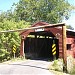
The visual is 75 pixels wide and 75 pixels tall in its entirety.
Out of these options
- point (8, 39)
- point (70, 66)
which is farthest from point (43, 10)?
point (70, 66)

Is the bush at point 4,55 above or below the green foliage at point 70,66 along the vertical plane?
above

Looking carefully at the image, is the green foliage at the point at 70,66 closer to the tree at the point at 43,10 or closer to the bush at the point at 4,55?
the bush at the point at 4,55

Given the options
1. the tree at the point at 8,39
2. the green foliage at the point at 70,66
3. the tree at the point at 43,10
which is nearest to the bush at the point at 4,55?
the tree at the point at 8,39

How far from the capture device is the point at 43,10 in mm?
63438

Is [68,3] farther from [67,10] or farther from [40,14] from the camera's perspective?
[40,14]

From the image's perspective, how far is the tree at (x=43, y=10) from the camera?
201ft

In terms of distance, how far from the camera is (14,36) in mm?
29062

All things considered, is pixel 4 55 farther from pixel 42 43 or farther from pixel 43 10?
pixel 43 10

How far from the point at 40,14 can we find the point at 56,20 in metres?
4.07

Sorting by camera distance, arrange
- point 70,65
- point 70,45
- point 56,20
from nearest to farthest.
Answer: point 70,65
point 70,45
point 56,20

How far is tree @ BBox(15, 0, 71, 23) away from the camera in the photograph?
61125mm

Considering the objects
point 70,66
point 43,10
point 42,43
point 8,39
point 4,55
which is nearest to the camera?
point 70,66

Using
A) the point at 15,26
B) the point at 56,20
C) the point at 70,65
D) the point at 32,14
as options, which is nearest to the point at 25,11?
the point at 32,14

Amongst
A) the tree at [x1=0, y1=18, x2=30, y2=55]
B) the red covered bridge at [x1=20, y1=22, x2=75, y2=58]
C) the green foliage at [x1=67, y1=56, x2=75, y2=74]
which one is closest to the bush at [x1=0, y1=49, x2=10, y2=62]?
the tree at [x1=0, y1=18, x2=30, y2=55]
